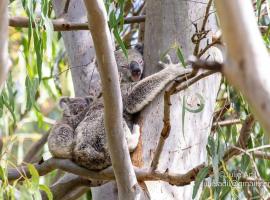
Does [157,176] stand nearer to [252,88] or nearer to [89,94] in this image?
[89,94]

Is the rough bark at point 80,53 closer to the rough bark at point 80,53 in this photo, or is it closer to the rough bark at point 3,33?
the rough bark at point 80,53

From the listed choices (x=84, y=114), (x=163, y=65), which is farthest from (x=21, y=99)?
(x=163, y=65)

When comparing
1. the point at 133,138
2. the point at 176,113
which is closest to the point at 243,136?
the point at 176,113

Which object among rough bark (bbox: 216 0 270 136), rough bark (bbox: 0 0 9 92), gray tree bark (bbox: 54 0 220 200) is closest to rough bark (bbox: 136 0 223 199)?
gray tree bark (bbox: 54 0 220 200)

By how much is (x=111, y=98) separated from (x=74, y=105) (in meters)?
1.64

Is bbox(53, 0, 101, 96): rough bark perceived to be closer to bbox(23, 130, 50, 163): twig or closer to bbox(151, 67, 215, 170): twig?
bbox(151, 67, 215, 170): twig

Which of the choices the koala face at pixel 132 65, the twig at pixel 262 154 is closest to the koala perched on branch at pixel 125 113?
the koala face at pixel 132 65

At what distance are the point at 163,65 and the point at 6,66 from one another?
1870 mm

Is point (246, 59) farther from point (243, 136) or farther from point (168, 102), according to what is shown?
point (243, 136)

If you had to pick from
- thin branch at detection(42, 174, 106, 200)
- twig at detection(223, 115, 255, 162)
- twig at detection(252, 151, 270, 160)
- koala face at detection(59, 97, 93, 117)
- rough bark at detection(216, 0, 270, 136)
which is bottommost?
thin branch at detection(42, 174, 106, 200)

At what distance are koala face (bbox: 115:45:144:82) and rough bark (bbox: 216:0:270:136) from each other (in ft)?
7.56

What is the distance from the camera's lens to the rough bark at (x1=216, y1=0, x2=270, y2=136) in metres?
1.29

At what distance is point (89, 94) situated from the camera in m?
4.09

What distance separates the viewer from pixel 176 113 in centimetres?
332
